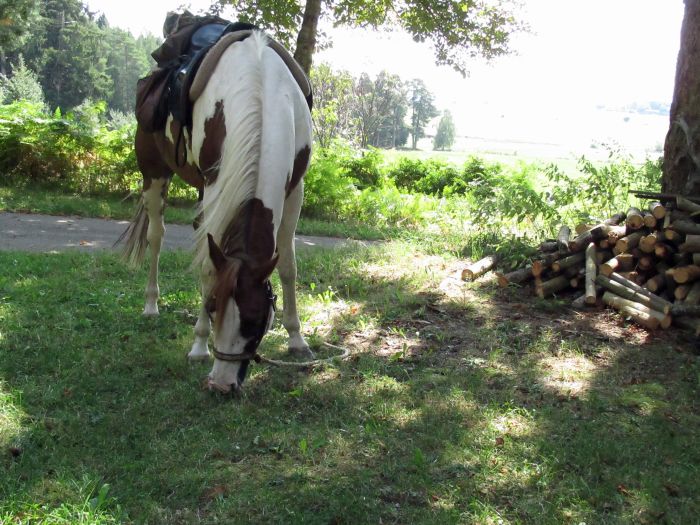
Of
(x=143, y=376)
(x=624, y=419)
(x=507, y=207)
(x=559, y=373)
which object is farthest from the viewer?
(x=507, y=207)

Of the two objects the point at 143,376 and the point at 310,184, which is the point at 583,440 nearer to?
the point at 143,376

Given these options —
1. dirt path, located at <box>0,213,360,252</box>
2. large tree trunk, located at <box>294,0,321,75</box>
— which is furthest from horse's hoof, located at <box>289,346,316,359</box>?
large tree trunk, located at <box>294,0,321,75</box>

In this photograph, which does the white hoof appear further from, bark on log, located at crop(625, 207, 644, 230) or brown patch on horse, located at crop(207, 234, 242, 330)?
bark on log, located at crop(625, 207, 644, 230)

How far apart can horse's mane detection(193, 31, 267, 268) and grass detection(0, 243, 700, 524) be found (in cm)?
112

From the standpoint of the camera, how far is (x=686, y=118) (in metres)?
6.17

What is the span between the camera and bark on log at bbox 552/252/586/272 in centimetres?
612

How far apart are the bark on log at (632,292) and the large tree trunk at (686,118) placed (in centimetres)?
129

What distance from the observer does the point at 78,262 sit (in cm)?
685

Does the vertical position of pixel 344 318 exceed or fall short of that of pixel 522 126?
it falls short

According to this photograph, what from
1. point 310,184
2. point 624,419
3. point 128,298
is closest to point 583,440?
point 624,419

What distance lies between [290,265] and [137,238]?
6.90 ft

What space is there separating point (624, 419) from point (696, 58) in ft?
14.3

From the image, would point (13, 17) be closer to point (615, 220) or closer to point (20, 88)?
point (615, 220)

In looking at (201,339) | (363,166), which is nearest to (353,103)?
(363,166)
